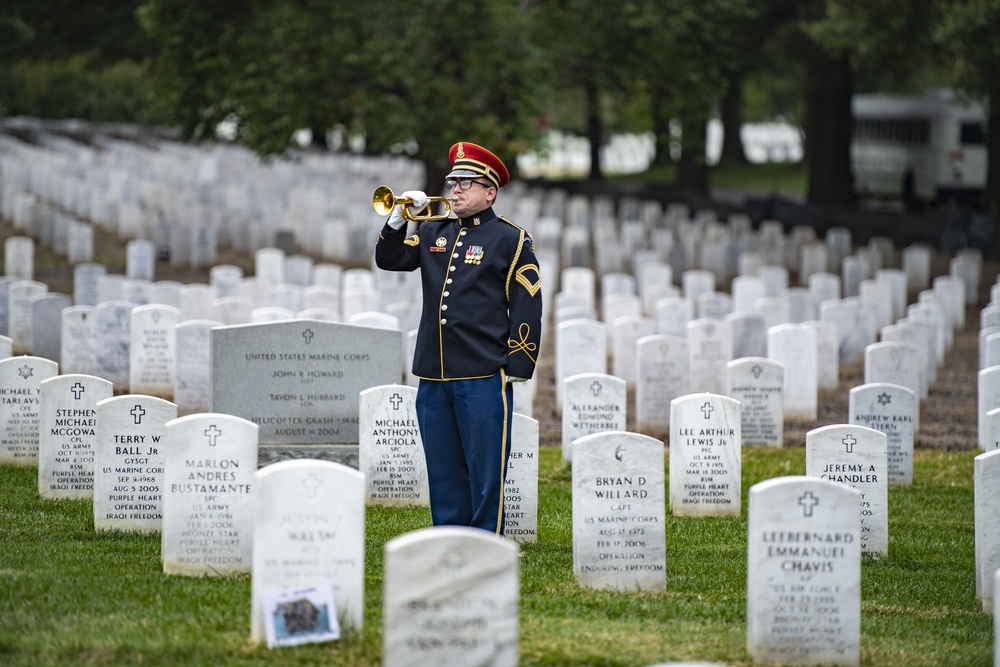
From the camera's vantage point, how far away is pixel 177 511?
23.2 ft

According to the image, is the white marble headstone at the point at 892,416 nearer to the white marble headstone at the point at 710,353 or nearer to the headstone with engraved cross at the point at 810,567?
the white marble headstone at the point at 710,353

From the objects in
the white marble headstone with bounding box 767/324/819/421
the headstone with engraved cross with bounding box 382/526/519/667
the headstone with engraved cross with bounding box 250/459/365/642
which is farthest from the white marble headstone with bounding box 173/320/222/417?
the headstone with engraved cross with bounding box 382/526/519/667

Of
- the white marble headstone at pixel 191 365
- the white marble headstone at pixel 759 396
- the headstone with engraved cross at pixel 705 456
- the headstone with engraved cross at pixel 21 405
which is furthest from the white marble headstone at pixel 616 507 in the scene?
the white marble headstone at pixel 191 365

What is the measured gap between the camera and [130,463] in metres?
8.05

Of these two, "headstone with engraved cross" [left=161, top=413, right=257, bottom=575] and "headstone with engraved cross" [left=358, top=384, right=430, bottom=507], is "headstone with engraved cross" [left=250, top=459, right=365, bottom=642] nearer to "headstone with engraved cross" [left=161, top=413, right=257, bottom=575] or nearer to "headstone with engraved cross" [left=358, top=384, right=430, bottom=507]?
A: "headstone with engraved cross" [left=161, top=413, right=257, bottom=575]

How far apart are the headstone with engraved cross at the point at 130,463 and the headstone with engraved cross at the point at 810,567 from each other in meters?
3.53

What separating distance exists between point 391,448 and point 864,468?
9.16ft

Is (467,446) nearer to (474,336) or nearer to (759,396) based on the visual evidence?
(474,336)

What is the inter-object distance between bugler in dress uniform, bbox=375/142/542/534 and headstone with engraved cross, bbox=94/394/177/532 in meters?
1.71

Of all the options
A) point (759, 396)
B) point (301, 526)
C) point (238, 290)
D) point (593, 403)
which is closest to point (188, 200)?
point (238, 290)

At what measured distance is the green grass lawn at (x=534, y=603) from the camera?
19.3 ft

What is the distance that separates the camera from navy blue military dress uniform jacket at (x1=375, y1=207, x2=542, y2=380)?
7.04m

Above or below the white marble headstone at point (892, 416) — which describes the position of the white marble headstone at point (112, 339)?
above

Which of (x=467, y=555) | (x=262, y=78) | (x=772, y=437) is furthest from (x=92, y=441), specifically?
(x=262, y=78)
